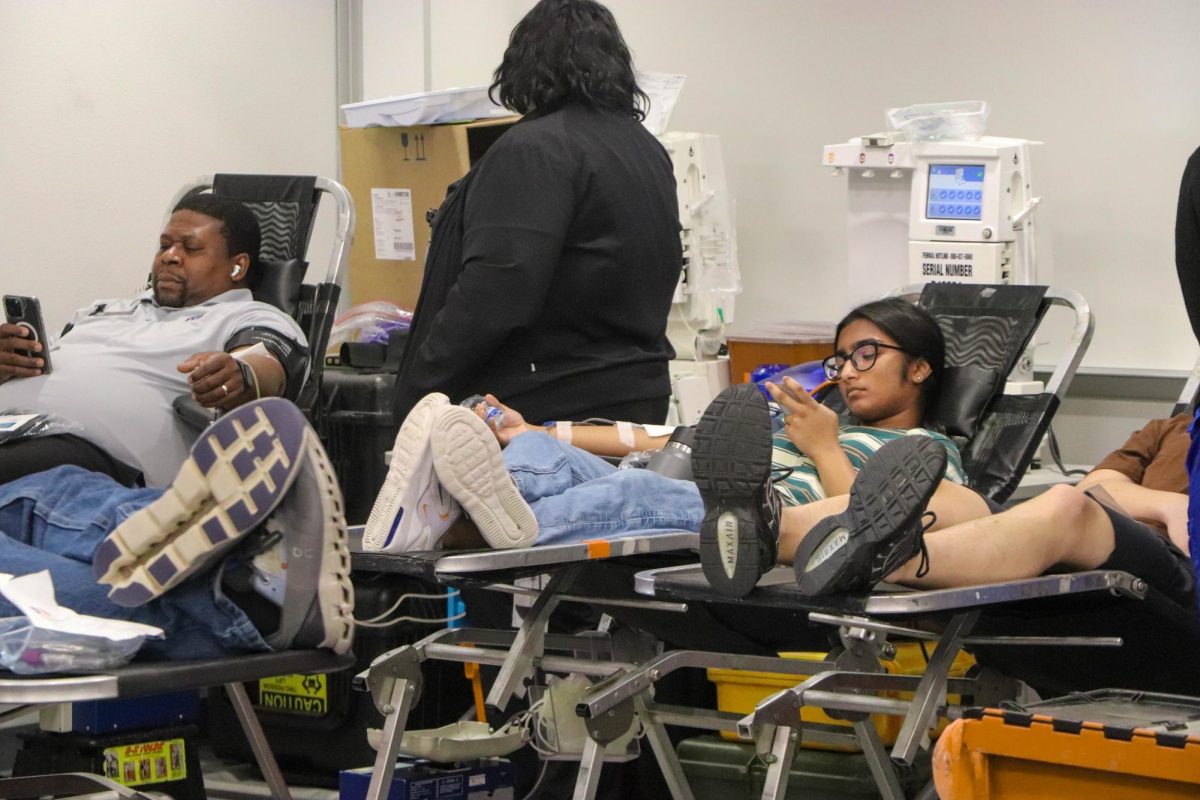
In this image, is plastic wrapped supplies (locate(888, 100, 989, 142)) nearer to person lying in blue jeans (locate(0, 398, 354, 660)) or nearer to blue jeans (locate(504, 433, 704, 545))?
blue jeans (locate(504, 433, 704, 545))

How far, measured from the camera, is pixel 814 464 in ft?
8.86

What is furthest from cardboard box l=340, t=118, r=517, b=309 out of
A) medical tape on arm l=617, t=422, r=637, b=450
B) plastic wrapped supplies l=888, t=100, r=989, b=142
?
medical tape on arm l=617, t=422, r=637, b=450

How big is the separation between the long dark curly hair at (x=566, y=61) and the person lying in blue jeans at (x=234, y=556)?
1426mm

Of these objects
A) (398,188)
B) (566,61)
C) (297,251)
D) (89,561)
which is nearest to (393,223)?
(398,188)

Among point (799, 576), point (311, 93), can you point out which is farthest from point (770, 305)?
point (799, 576)

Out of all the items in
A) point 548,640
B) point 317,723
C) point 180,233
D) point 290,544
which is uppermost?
point 180,233

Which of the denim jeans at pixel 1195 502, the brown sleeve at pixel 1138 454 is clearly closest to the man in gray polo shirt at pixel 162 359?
the brown sleeve at pixel 1138 454

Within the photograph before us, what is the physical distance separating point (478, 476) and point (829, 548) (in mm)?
510

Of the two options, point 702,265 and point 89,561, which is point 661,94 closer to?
point 702,265

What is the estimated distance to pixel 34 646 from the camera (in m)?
1.68

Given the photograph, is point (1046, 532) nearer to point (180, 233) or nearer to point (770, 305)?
point (180, 233)

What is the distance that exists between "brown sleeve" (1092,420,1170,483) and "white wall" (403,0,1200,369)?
124 cm

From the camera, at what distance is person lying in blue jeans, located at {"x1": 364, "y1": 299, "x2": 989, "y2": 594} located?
6.64ft

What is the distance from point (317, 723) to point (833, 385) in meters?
1.37
